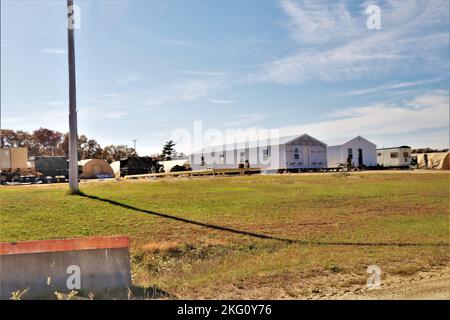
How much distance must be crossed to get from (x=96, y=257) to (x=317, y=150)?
44165mm

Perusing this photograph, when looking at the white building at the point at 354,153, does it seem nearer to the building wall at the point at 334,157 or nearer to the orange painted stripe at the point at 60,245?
the building wall at the point at 334,157

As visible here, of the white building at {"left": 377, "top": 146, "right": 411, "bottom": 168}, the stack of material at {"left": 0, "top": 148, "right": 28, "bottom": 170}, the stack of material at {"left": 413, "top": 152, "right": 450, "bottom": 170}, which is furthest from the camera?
the white building at {"left": 377, "top": 146, "right": 411, "bottom": 168}

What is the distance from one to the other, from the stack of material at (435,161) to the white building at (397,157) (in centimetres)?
286

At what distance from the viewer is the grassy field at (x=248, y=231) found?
859cm

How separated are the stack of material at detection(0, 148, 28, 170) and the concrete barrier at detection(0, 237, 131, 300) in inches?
1417

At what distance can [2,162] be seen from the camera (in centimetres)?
3912

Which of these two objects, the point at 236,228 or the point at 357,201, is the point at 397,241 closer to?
the point at 236,228

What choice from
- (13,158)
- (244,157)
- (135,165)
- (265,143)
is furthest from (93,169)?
(265,143)

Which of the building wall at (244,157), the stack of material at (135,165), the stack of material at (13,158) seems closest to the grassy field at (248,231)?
the building wall at (244,157)

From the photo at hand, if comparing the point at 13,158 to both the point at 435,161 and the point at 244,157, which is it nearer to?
the point at 244,157

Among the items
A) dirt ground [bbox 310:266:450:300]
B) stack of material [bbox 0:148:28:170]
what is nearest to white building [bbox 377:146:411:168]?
stack of material [bbox 0:148:28:170]

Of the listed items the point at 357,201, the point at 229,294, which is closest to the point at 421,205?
the point at 357,201

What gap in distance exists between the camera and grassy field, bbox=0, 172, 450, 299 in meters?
8.59

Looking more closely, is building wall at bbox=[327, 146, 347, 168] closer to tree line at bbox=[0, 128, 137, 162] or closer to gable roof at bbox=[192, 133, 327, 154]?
gable roof at bbox=[192, 133, 327, 154]
